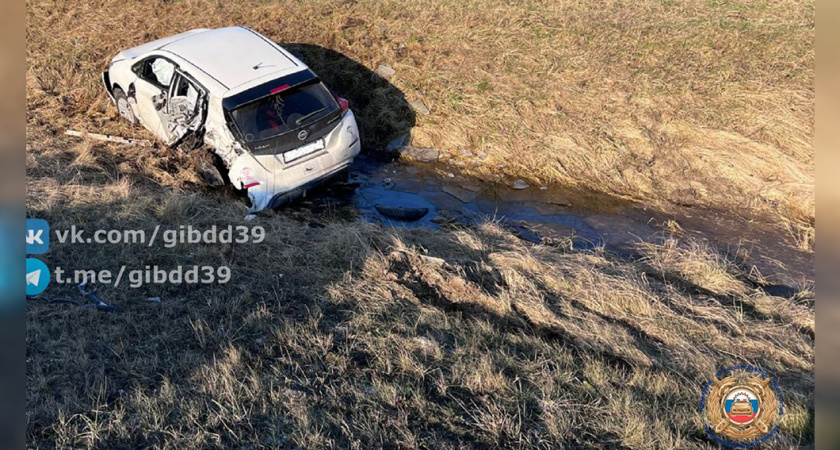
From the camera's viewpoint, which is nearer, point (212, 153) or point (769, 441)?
point (769, 441)

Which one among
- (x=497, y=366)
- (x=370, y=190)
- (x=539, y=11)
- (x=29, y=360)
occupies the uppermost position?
(x=539, y=11)

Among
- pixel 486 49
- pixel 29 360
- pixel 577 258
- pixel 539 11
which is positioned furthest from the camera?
pixel 539 11

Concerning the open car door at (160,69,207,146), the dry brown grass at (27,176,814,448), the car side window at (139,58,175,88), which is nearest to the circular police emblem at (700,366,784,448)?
the dry brown grass at (27,176,814,448)

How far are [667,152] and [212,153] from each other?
705 centimetres

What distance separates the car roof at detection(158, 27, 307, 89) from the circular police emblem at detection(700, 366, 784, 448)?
6.05 meters

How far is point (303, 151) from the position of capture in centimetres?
799

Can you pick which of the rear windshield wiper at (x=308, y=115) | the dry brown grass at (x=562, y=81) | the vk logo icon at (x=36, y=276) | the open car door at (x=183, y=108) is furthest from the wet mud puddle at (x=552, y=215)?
the vk logo icon at (x=36, y=276)

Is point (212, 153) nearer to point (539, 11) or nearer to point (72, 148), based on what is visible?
point (72, 148)

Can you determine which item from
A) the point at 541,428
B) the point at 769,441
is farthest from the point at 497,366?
the point at 769,441

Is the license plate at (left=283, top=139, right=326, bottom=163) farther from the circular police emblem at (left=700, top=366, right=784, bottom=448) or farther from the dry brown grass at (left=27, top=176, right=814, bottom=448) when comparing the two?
the circular police emblem at (left=700, top=366, right=784, bottom=448)

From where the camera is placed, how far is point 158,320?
17.8 feet

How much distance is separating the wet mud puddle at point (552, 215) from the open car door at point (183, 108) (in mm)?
2356

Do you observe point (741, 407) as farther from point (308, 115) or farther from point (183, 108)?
point (183, 108)

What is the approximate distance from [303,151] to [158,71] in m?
2.66
